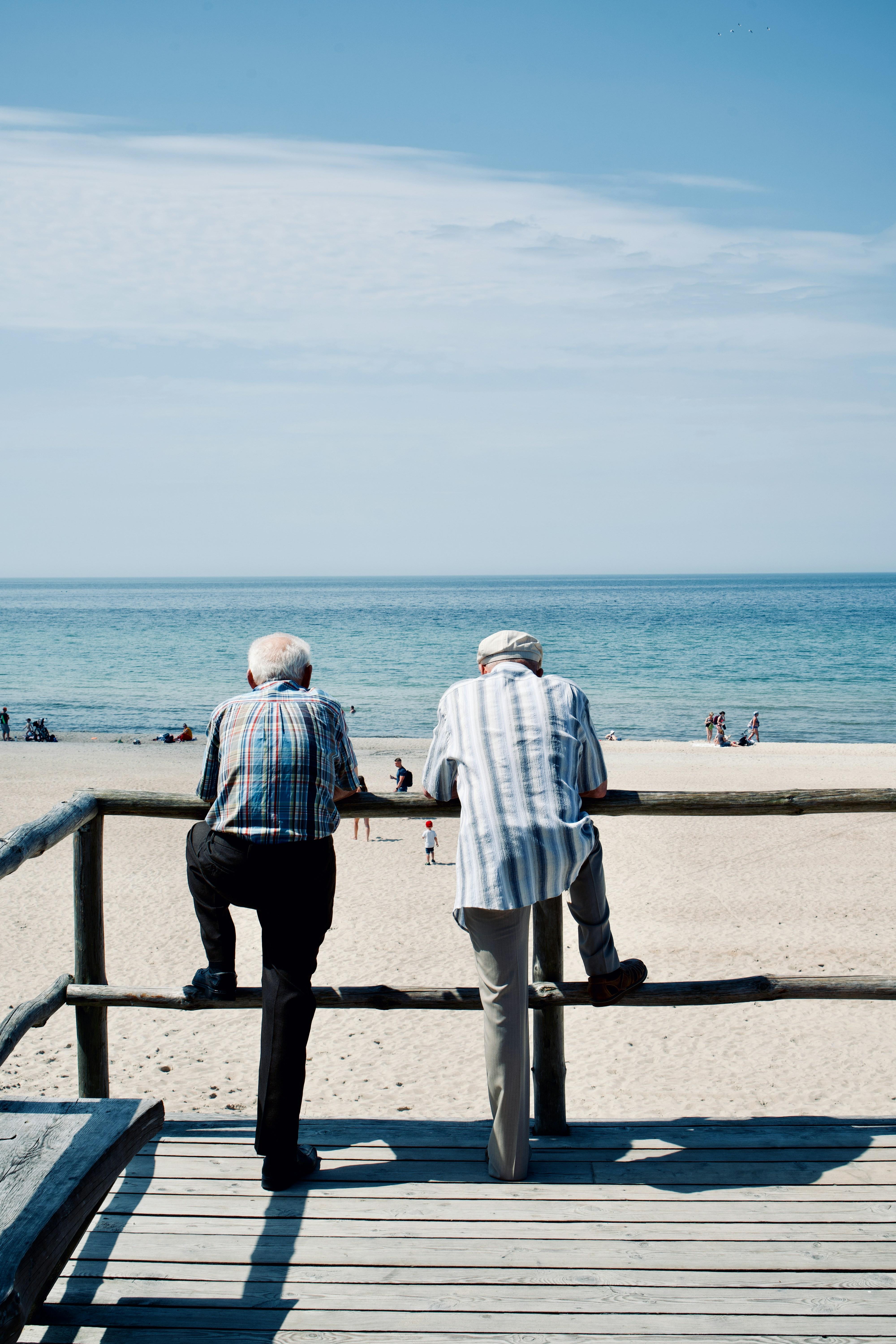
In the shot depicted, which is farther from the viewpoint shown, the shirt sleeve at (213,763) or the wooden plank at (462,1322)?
the shirt sleeve at (213,763)

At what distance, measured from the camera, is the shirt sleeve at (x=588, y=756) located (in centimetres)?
320

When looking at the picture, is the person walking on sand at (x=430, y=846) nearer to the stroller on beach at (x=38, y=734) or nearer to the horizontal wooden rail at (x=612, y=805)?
the horizontal wooden rail at (x=612, y=805)

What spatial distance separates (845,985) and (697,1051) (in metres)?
6.13

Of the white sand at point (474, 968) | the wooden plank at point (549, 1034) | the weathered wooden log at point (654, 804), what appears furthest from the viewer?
the white sand at point (474, 968)

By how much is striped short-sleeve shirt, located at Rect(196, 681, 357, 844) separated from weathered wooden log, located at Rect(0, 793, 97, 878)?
0.49 m

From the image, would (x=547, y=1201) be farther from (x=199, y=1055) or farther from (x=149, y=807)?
(x=199, y=1055)

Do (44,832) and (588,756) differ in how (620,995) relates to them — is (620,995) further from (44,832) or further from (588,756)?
(44,832)

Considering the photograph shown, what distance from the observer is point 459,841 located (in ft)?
10.6

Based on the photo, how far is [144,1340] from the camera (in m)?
2.52

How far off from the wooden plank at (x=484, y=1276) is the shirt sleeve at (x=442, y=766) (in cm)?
135

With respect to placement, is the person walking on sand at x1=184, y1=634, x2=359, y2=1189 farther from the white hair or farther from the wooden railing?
the wooden railing

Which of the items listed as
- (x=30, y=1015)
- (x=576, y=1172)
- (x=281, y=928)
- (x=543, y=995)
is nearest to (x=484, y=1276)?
(x=576, y=1172)

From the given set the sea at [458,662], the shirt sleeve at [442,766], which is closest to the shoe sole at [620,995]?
the shirt sleeve at [442,766]

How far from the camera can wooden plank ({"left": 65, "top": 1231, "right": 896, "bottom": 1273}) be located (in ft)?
9.27
